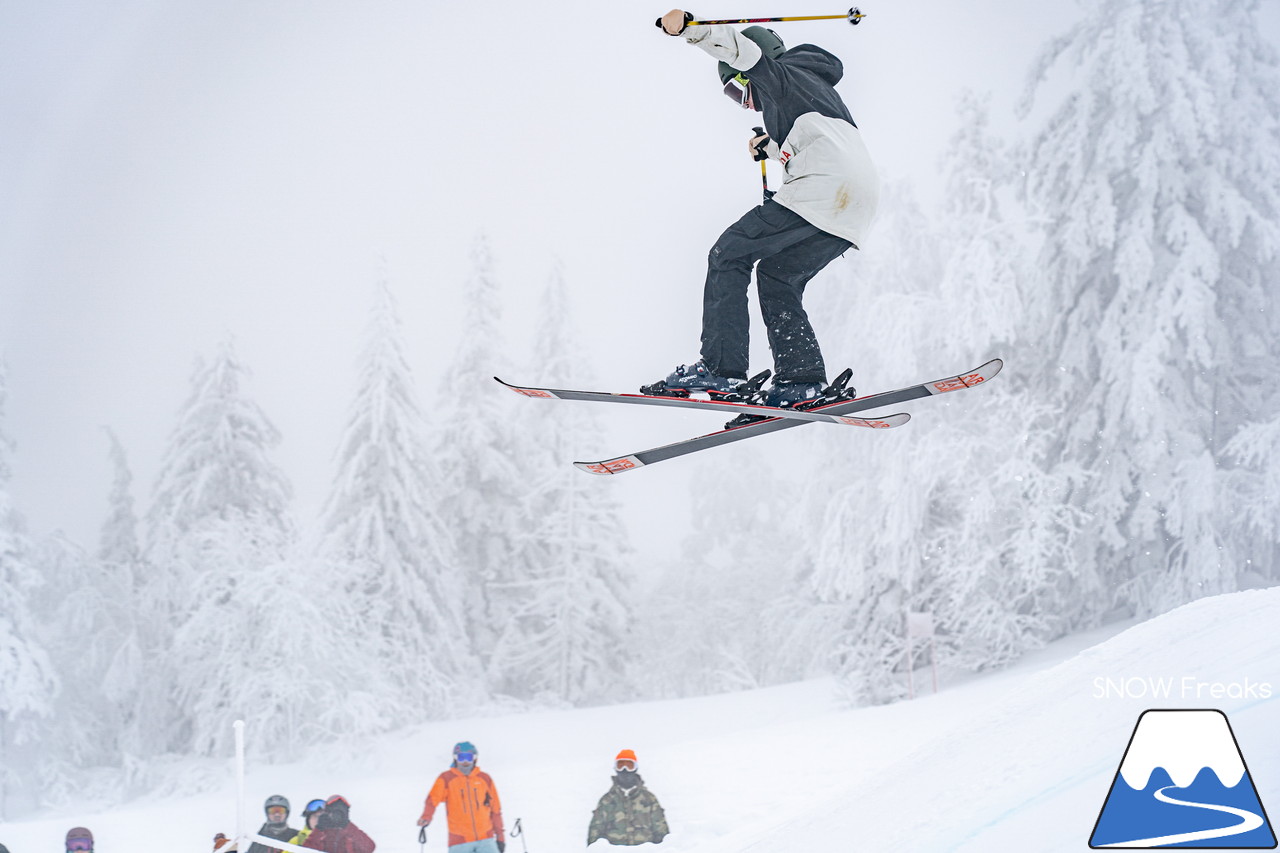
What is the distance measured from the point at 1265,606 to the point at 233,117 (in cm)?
1521

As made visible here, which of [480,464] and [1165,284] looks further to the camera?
[480,464]

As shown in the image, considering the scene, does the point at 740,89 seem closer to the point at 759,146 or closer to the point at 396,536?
the point at 759,146

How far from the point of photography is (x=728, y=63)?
377 centimetres

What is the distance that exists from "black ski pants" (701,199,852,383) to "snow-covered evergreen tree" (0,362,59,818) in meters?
11.9

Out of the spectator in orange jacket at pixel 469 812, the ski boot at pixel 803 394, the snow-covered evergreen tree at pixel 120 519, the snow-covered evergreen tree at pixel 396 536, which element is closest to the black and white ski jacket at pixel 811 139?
the ski boot at pixel 803 394

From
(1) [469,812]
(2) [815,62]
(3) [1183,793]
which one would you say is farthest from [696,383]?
(1) [469,812]

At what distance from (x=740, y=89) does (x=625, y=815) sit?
559cm

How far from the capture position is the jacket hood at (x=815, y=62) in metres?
3.88

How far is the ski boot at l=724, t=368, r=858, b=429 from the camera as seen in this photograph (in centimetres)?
420

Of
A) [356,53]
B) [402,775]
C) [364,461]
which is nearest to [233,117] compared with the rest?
[356,53]

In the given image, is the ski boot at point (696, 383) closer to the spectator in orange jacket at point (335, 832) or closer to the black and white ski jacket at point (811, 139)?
the black and white ski jacket at point (811, 139)

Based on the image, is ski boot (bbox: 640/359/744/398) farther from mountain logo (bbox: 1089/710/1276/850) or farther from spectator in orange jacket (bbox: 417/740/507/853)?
spectator in orange jacket (bbox: 417/740/507/853)

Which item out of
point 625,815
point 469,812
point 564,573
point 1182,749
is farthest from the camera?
point 564,573

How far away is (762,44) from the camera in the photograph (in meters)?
3.87
